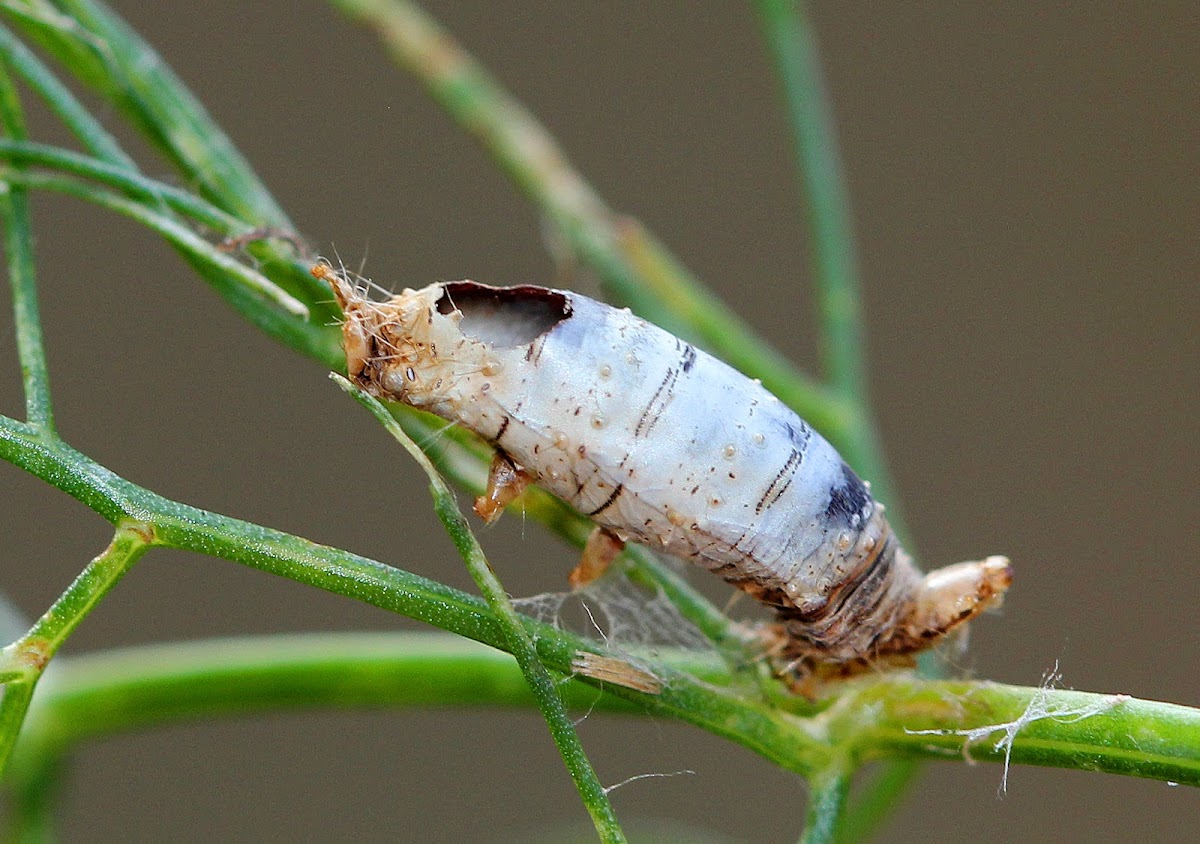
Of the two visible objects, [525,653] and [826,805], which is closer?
[525,653]

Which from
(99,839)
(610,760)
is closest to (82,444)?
(99,839)

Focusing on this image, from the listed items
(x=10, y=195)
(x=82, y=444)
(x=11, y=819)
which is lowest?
(x=11, y=819)

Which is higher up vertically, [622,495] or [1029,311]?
[1029,311]

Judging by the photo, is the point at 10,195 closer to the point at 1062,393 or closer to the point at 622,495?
the point at 622,495

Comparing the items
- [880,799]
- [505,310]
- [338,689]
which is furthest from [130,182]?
[880,799]

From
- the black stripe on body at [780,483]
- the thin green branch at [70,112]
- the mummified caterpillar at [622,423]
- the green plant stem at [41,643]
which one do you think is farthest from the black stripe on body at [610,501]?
the thin green branch at [70,112]

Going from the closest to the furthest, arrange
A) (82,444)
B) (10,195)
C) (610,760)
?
(10,195) → (82,444) → (610,760)

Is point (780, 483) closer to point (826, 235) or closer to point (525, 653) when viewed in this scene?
point (525, 653)
